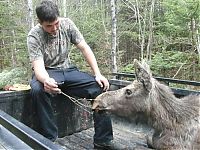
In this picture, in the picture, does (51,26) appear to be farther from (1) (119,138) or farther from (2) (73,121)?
(1) (119,138)

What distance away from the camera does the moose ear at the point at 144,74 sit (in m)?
3.59

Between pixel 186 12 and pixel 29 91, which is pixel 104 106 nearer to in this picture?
pixel 29 91

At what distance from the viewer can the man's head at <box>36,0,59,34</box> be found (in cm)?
416

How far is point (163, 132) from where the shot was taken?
12.5 ft

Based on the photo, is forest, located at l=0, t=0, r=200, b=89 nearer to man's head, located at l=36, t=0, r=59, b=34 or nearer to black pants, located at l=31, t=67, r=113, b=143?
black pants, located at l=31, t=67, r=113, b=143

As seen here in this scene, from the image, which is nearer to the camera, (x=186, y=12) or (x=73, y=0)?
(x=186, y=12)


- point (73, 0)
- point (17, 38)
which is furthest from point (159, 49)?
point (73, 0)

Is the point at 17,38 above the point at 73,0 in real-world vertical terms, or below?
below

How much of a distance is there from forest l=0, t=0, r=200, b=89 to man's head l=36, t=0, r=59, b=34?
16.8 ft

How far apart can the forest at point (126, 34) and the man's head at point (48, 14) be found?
5135mm

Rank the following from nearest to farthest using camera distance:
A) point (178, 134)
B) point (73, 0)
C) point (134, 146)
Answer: point (178, 134)
point (134, 146)
point (73, 0)

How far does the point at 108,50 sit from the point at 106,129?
12.4 meters

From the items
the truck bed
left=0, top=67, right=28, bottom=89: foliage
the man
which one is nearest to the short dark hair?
the man

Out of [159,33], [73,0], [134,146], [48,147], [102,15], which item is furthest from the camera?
[73,0]
